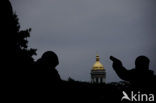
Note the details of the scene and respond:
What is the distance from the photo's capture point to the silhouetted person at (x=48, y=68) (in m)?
2.45

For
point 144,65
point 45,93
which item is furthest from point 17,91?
point 144,65

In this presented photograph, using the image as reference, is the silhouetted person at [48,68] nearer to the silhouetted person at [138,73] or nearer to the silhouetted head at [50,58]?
the silhouetted head at [50,58]

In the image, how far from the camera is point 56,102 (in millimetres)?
2508

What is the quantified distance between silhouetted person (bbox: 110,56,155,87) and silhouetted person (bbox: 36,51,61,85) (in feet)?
3.16

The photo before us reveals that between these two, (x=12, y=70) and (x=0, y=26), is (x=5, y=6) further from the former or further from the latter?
(x=12, y=70)

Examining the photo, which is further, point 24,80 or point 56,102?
point 56,102

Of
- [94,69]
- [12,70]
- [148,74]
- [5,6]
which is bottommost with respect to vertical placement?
[12,70]

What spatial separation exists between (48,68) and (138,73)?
135 cm

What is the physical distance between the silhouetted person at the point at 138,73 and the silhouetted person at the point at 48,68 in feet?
3.16

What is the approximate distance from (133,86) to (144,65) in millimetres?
335

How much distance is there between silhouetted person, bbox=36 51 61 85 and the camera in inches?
96.4

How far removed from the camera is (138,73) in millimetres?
3191

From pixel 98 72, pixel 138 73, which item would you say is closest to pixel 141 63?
pixel 138 73

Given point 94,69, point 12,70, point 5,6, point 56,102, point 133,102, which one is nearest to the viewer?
point 12,70
